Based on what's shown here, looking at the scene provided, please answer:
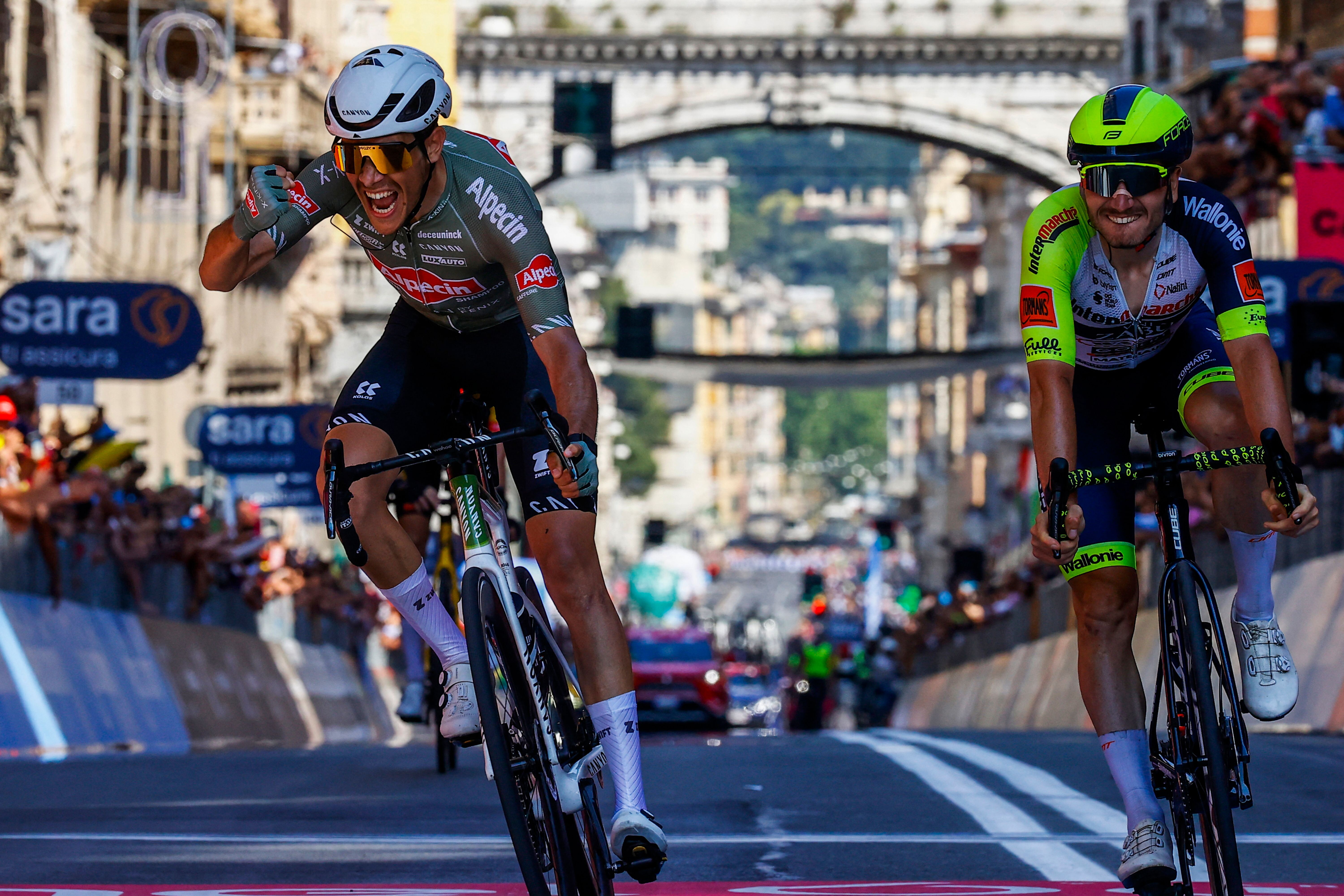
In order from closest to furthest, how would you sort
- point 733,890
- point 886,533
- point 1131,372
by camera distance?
point 1131,372, point 733,890, point 886,533

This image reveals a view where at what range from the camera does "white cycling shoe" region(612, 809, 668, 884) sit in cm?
561

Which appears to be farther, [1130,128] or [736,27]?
[736,27]

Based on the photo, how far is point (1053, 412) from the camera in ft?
19.2

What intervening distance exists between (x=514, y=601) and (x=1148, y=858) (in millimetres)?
1709

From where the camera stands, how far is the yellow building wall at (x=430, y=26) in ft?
187

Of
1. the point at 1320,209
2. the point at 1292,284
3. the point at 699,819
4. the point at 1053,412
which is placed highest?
the point at 1320,209

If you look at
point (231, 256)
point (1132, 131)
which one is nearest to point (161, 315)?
point (231, 256)

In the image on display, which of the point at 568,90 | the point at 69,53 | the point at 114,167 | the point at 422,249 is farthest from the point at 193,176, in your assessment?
the point at 422,249

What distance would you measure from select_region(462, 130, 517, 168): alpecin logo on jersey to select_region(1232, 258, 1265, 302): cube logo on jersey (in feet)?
6.39

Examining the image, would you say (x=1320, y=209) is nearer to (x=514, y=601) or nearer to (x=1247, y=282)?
(x=1247, y=282)

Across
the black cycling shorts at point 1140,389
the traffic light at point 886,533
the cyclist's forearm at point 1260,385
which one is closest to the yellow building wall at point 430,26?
the traffic light at point 886,533

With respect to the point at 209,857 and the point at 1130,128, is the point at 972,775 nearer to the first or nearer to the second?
the point at 209,857

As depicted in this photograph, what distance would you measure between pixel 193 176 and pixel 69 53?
4577mm

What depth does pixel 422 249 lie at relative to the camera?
6105mm
